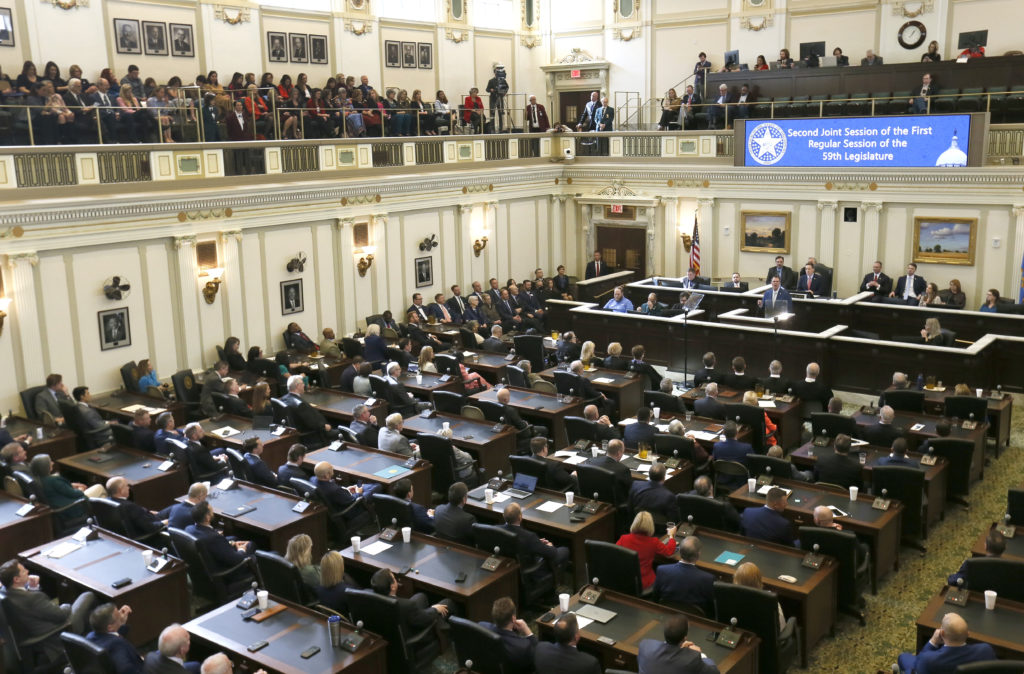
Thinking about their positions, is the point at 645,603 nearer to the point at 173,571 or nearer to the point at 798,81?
the point at 173,571

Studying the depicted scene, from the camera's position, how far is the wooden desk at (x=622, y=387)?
13523 mm

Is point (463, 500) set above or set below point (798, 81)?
below

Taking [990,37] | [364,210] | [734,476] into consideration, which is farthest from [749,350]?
[990,37]

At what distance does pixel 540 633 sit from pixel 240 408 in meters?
6.94

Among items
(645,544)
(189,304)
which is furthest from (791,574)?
(189,304)

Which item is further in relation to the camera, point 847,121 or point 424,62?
point 424,62

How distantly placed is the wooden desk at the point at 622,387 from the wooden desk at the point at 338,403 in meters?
2.74

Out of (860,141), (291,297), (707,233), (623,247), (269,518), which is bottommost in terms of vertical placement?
(269,518)

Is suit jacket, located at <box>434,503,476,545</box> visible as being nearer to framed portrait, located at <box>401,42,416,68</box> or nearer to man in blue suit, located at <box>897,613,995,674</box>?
man in blue suit, located at <box>897,613,995,674</box>

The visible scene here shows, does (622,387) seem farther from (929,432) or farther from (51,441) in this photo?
(51,441)

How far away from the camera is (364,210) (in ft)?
60.6

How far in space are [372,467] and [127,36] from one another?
Answer: 11157mm

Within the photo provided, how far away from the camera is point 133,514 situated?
914 cm

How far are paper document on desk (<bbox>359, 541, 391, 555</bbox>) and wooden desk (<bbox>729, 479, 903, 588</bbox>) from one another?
3.50m
